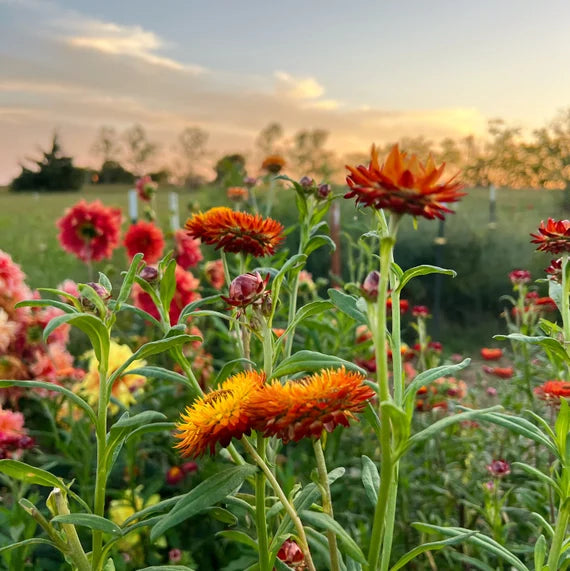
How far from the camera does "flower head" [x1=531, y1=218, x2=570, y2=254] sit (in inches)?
30.6

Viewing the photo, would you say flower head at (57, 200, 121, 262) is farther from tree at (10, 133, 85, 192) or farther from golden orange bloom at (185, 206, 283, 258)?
tree at (10, 133, 85, 192)

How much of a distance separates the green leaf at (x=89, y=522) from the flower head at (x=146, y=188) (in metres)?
2.00

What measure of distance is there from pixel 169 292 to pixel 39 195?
55.5 ft

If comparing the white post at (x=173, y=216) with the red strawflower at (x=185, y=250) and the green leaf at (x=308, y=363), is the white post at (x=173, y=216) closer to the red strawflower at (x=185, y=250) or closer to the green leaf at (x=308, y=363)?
the red strawflower at (x=185, y=250)

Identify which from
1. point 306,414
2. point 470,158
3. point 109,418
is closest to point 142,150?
point 470,158

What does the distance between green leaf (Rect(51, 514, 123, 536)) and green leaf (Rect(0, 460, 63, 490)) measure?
0.05m

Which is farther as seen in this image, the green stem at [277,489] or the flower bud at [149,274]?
the flower bud at [149,274]

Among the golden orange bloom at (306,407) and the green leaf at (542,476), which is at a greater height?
the golden orange bloom at (306,407)

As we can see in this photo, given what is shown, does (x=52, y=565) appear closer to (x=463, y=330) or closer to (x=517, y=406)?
(x=517, y=406)

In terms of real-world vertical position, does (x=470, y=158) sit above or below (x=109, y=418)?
above

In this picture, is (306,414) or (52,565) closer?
(306,414)

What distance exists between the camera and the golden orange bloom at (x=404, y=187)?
49cm

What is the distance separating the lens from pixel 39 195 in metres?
16.5

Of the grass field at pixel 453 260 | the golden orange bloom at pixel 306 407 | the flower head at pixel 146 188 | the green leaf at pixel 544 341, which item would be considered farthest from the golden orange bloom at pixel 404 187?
the grass field at pixel 453 260
